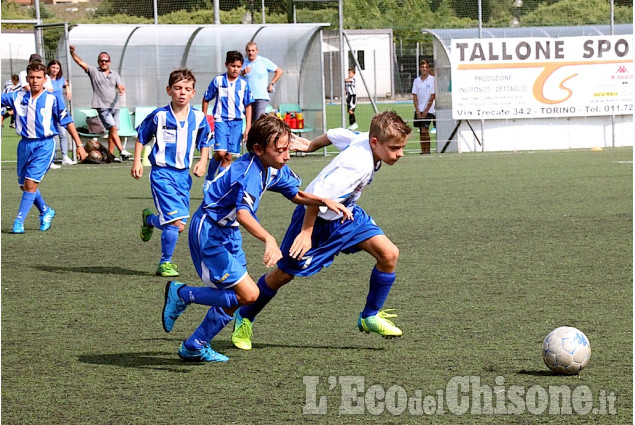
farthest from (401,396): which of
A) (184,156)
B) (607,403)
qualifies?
(184,156)

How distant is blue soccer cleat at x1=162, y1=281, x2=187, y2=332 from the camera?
537 centimetres

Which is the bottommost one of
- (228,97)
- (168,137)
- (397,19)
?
(168,137)

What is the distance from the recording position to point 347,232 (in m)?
5.55

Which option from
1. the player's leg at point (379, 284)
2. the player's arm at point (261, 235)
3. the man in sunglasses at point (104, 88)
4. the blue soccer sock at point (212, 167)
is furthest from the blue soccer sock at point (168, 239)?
the man in sunglasses at point (104, 88)

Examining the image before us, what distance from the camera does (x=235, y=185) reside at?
4.98 metres

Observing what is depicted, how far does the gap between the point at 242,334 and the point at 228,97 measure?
7.21 metres

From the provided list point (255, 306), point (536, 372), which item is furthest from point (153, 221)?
point (536, 372)

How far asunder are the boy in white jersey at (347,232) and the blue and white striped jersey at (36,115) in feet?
19.1

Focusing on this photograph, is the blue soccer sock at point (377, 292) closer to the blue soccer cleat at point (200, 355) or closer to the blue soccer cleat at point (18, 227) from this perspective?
the blue soccer cleat at point (200, 355)

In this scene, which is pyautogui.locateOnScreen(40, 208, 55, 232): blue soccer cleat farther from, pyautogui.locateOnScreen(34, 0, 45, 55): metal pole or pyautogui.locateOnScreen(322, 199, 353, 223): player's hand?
pyautogui.locateOnScreen(34, 0, 45, 55): metal pole

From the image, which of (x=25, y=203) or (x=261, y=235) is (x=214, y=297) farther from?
(x=25, y=203)

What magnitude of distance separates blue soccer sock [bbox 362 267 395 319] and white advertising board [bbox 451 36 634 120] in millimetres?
14444

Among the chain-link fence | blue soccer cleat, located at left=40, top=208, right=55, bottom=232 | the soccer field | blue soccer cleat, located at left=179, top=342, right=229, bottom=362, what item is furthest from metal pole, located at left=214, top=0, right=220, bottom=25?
blue soccer cleat, located at left=179, top=342, right=229, bottom=362

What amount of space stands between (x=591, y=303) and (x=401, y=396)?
7.60 feet
